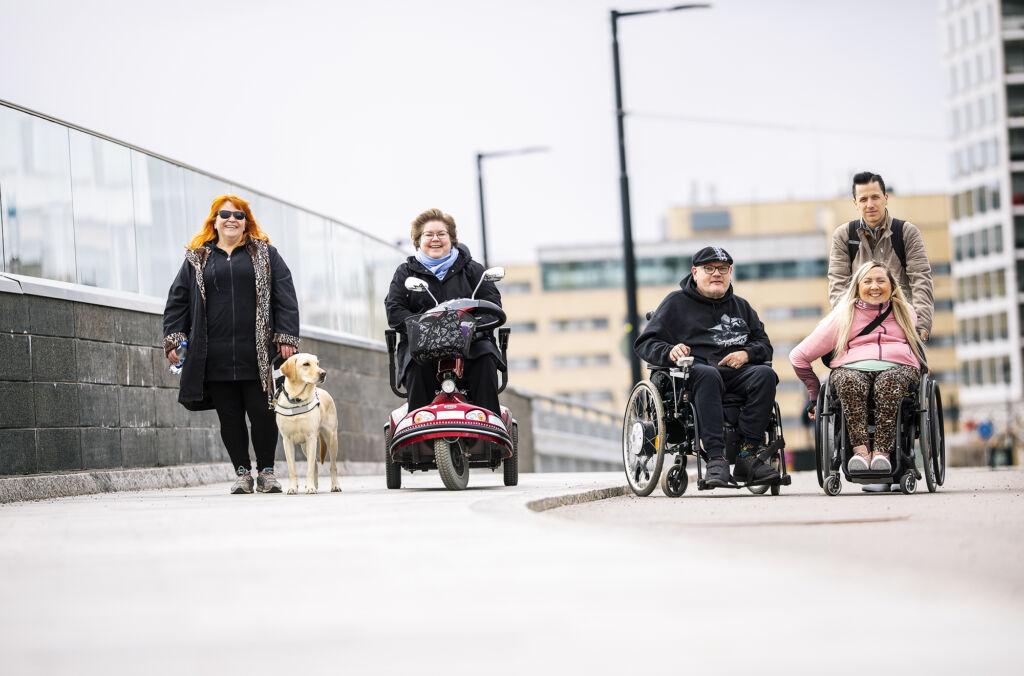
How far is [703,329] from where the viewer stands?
9875 mm

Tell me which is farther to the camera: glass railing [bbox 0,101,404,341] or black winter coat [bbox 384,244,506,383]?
glass railing [bbox 0,101,404,341]

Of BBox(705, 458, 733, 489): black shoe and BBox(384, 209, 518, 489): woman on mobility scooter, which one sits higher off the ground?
BBox(384, 209, 518, 489): woman on mobility scooter

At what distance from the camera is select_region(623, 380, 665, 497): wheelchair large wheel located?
933 centimetres

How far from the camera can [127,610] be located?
4199 mm

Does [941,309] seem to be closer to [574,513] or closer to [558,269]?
[558,269]

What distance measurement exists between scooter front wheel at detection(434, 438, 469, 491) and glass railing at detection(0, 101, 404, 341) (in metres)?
3.18

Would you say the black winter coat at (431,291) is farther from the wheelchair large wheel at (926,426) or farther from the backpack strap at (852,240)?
the wheelchair large wheel at (926,426)

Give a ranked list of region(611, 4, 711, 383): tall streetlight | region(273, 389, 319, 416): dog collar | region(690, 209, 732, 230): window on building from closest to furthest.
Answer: region(273, 389, 319, 416): dog collar → region(611, 4, 711, 383): tall streetlight → region(690, 209, 732, 230): window on building

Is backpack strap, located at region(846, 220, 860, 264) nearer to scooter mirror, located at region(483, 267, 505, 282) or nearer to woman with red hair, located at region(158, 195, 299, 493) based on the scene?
scooter mirror, located at region(483, 267, 505, 282)

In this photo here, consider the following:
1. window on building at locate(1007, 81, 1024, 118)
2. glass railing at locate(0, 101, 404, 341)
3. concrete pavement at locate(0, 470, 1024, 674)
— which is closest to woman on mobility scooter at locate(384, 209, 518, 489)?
glass railing at locate(0, 101, 404, 341)

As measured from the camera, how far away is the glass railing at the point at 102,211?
1098 cm

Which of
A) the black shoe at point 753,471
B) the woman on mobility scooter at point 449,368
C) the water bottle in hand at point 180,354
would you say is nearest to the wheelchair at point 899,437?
the black shoe at point 753,471

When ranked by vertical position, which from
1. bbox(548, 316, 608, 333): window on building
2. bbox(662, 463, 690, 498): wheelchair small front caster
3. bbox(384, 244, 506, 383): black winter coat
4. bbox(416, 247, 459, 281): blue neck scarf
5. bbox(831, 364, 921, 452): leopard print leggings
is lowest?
bbox(662, 463, 690, 498): wheelchair small front caster

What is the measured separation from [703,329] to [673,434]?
0.67 metres
